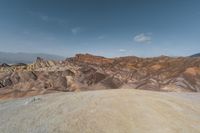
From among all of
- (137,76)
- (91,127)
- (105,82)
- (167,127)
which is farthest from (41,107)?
(137,76)

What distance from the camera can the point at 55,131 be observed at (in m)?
6.05

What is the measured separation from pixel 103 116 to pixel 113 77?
50.2ft

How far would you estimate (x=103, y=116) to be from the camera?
654cm

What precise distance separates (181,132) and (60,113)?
3.52 metres

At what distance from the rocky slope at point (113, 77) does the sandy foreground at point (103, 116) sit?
940cm

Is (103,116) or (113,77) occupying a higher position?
(103,116)

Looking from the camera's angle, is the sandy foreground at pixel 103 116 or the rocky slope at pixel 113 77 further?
the rocky slope at pixel 113 77

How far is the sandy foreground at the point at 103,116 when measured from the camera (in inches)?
241

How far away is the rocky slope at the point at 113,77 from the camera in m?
18.9

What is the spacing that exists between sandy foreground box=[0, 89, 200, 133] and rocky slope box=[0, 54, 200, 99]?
9.40 meters

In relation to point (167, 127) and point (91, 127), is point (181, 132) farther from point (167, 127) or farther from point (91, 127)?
point (91, 127)

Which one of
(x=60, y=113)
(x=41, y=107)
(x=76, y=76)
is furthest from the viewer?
(x=76, y=76)

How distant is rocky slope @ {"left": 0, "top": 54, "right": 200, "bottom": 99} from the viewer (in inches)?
746

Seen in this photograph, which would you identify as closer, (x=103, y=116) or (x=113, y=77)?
(x=103, y=116)
